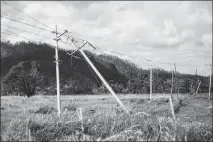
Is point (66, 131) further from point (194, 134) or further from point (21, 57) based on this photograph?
point (21, 57)

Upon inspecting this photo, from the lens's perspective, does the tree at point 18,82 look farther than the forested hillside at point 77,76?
No

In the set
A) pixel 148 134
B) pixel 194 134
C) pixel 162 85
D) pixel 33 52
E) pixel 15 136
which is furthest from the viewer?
pixel 33 52

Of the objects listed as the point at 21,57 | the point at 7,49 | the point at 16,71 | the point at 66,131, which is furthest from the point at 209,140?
the point at 7,49

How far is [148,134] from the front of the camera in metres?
6.62

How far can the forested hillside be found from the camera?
256 feet

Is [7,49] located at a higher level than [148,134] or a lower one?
higher

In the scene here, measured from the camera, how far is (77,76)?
11275 centimetres

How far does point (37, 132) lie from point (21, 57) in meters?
120

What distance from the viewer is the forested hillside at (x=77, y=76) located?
77.9m

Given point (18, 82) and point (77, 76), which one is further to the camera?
point (77, 76)

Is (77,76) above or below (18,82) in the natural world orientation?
above

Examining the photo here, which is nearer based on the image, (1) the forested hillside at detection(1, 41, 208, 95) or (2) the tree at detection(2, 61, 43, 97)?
(2) the tree at detection(2, 61, 43, 97)

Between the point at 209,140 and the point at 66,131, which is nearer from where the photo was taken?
the point at 66,131

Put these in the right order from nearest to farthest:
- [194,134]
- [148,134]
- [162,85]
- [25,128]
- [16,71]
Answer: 1. [25,128]
2. [148,134]
3. [194,134]
4. [16,71]
5. [162,85]
